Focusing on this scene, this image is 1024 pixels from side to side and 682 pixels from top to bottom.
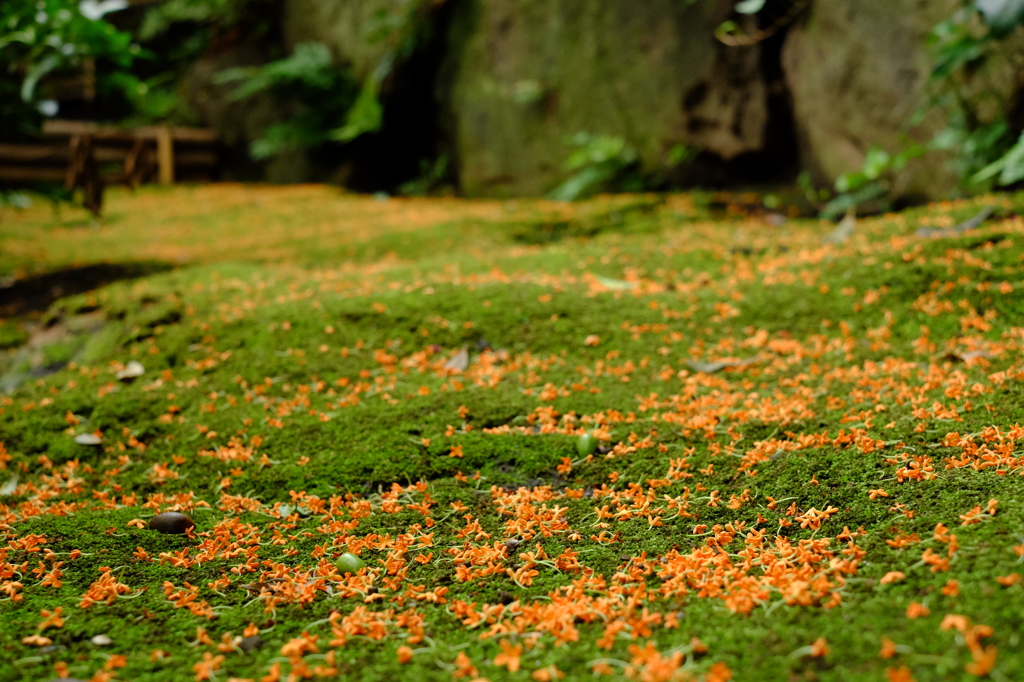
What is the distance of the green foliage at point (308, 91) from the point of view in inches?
421

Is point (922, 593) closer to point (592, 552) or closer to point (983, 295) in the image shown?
point (592, 552)

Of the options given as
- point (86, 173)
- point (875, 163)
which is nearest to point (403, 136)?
point (86, 173)

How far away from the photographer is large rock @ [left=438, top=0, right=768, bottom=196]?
23.2ft

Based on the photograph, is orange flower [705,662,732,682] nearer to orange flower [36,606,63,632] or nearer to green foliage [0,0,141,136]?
orange flower [36,606,63,632]

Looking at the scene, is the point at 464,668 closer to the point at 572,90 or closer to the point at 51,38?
the point at 51,38

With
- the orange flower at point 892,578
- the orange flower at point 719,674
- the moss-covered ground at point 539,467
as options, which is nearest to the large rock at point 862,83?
the moss-covered ground at point 539,467

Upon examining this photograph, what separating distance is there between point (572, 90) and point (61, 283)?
5730 mm

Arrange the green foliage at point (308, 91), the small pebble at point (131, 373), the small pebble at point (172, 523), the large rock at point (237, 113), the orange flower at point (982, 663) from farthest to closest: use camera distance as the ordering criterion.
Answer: the large rock at point (237, 113) → the green foliage at point (308, 91) → the small pebble at point (131, 373) → the small pebble at point (172, 523) → the orange flower at point (982, 663)

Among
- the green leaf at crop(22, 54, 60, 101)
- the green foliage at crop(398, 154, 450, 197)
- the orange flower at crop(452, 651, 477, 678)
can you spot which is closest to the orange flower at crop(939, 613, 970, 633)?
the orange flower at crop(452, 651, 477, 678)

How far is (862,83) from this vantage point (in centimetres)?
590

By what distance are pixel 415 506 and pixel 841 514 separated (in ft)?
A: 4.32

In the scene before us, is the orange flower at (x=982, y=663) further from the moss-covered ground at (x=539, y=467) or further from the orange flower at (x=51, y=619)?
the orange flower at (x=51, y=619)

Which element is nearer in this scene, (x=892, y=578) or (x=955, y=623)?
(x=955, y=623)

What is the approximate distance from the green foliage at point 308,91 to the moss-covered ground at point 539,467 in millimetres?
6501
